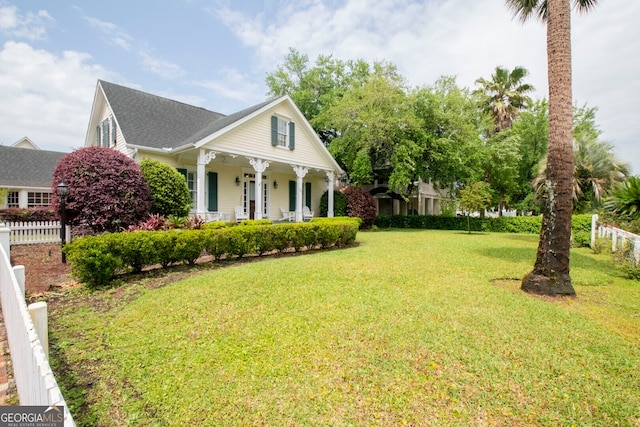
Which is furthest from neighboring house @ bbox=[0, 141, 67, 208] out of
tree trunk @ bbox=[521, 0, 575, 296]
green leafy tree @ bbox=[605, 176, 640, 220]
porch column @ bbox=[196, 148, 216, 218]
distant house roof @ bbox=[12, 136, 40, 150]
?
green leafy tree @ bbox=[605, 176, 640, 220]

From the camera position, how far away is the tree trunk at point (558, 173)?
17.3 feet

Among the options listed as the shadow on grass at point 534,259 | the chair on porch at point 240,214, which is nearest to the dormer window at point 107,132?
the chair on porch at point 240,214

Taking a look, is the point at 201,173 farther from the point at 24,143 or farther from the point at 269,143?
the point at 24,143

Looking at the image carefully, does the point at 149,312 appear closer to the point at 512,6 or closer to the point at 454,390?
the point at 454,390

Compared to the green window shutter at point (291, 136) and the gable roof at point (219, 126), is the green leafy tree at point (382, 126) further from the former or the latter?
the gable roof at point (219, 126)

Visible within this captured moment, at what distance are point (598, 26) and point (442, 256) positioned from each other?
7780 millimetres

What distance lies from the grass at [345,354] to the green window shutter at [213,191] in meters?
8.58

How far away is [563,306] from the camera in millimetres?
4723

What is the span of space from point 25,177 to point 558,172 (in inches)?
1073

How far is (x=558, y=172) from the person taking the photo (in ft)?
17.4

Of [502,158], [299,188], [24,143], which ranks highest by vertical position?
[24,143]

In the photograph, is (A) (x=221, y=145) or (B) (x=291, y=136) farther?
(B) (x=291, y=136)

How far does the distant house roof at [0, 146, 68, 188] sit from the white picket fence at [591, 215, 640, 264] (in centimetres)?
2894

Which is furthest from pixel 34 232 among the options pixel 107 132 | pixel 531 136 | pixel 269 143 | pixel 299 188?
pixel 531 136
